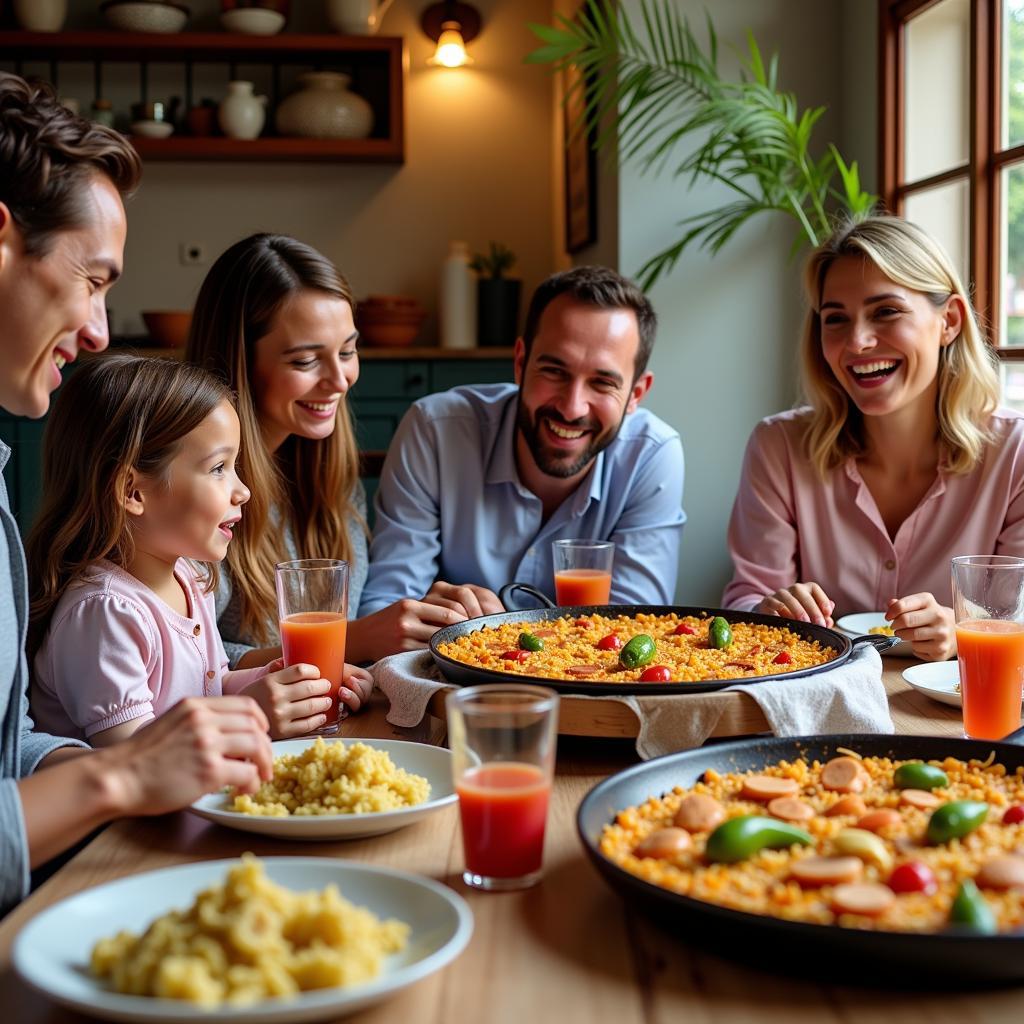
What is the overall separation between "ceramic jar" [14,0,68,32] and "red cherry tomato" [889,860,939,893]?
5.60 m

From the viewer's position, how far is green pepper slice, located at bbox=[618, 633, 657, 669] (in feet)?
5.22

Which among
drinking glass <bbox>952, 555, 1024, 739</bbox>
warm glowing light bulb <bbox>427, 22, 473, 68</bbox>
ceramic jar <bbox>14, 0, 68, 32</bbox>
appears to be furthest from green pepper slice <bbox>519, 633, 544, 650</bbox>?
ceramic jar <bbox>14, 0, 68, 32</bbox>

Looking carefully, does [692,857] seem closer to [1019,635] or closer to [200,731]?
[200,731]

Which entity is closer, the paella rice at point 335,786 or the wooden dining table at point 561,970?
the wooden dining table at point 561,970

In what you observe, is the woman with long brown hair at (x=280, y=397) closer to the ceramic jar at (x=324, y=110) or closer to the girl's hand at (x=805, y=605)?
the girl's hand at (x=805, y=605)

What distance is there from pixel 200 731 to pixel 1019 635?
0.98 metres

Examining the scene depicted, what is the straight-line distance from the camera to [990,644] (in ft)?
4.74

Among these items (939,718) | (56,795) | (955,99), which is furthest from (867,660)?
(955,99)

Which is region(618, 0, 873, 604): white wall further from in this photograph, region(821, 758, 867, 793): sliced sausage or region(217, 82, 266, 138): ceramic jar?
region(821, 758, 867, 793): sliced sausage

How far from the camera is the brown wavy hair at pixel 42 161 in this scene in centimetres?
130

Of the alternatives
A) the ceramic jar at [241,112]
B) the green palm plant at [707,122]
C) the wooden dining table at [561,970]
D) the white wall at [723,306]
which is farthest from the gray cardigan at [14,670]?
the ceramic jar at [241,112]

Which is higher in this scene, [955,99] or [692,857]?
[955,99]

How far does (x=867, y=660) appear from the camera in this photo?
1556mm

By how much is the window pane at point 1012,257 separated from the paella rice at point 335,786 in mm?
2662
